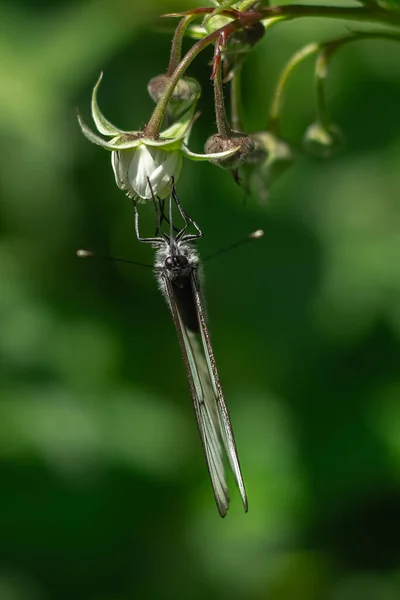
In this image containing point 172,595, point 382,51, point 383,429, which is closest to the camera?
point 383,429

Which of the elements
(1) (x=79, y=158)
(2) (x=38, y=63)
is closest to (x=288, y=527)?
(1) (x=79, y=158)

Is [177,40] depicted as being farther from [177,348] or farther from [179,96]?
[177,348]

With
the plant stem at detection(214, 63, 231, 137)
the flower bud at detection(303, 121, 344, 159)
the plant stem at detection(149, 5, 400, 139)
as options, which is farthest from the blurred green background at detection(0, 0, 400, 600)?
the plant stem at detection(214, 63, 231, 137)

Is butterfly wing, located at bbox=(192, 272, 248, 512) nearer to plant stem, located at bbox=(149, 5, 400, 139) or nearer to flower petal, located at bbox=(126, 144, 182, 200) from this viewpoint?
flower petal, located at bbox=(126, 144, 182, 200)

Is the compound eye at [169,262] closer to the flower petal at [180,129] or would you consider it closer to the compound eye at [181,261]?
the compound eye at [181,261]

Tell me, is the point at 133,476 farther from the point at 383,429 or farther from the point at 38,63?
the point at 38,63

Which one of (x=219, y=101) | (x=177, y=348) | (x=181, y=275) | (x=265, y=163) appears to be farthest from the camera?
(x=177, y=348)

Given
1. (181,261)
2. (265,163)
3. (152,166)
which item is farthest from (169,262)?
(152,166)
